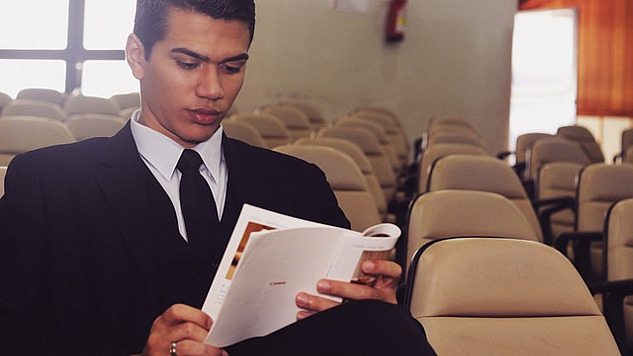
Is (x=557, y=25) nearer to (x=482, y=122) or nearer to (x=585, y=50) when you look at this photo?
(x=585, y=50)

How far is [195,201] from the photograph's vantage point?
63.0 inches

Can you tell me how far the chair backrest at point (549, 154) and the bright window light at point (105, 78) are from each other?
561cm

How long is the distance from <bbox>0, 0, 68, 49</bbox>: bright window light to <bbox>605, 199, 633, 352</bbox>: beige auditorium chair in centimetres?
797

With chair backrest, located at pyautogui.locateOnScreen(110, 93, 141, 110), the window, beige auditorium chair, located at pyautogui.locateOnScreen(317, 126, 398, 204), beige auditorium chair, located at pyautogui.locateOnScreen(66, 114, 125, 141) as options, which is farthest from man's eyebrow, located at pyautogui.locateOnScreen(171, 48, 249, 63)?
the window

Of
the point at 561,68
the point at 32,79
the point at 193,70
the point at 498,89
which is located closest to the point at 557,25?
the point at 561,68

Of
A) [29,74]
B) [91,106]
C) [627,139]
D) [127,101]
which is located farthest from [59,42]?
[627,139]

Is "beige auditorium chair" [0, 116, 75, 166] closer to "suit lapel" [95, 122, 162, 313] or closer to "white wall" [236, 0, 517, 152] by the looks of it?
"suit lapel" [95, 122, 162, 313]

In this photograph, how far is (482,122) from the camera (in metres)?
11.9

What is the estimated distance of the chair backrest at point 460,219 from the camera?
2648 mm

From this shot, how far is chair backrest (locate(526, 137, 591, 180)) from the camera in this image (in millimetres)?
5969

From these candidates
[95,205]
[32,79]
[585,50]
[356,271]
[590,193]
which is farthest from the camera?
[585,50]

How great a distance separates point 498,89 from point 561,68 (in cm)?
125

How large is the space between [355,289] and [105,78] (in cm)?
948

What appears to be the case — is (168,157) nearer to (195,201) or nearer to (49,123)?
(195,201)
